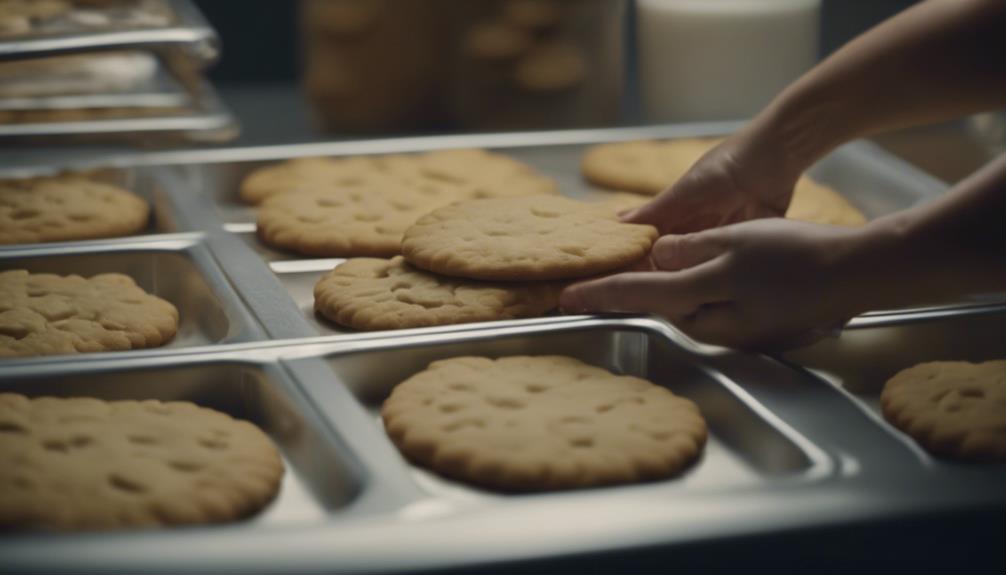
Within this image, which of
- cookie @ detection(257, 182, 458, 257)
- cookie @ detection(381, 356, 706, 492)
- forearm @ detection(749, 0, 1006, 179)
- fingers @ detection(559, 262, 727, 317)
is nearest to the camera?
cookie @ detection(381, 356, 706, 492)

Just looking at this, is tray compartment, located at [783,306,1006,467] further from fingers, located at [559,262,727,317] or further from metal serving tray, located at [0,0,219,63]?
metal serving tray, located at [0,0,219,63]

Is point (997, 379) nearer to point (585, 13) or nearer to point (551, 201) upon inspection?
point (551, 201)

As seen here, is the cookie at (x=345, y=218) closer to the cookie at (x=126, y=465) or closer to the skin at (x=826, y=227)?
the skin at (x=826, y=227)

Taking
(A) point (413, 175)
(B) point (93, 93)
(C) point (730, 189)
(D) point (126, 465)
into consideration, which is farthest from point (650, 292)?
(B) point (93, 93)

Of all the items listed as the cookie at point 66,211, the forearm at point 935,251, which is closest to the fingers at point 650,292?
the forearm at point 935,251

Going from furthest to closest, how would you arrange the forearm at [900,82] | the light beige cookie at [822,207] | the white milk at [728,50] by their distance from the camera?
the white milk at [728,50] → the light beige cookie at [822,207] → the forearm at [900,82]

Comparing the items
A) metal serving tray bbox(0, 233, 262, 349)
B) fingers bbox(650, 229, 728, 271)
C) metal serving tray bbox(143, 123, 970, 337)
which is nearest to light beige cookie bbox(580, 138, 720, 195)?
metal serving tray bbox(143, 123, 970, 337)
